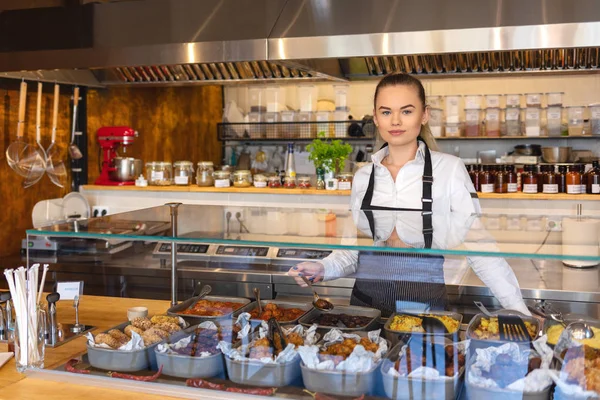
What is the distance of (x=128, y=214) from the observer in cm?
248

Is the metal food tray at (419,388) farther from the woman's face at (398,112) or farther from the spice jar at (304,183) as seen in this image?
the spice jar at (304,183)

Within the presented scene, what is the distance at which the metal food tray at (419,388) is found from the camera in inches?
63.8

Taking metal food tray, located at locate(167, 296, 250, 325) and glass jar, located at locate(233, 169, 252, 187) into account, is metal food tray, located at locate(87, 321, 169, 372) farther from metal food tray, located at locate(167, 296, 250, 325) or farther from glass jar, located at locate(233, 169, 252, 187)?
glass jar, located at locate(233, 169, 252, 187)

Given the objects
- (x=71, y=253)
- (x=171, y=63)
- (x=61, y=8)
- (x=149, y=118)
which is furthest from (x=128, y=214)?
(x=149, y=118)

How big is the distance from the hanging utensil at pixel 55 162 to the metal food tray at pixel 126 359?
3.37 m

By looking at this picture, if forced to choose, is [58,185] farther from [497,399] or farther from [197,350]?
[497,399]

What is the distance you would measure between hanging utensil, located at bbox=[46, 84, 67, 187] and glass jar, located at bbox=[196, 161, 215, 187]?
38.9 inches

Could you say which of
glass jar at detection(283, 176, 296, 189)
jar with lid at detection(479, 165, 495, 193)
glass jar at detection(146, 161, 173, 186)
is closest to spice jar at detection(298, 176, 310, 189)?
glass jar at detection(283, 176, 296, 189)

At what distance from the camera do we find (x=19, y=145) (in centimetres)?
472

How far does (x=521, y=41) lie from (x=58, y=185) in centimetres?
339

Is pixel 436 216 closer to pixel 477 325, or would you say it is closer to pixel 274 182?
pixel 477 325

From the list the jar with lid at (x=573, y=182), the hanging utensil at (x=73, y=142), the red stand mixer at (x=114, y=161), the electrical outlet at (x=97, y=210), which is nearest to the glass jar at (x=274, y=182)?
the red stand mixer at (x=114, y=161)

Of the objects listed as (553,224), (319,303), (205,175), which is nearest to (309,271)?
(319,303)

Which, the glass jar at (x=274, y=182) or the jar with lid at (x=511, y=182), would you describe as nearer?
the jar with lid at (x=511, y=182)
